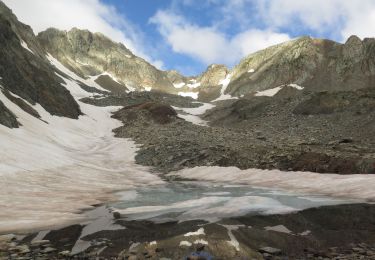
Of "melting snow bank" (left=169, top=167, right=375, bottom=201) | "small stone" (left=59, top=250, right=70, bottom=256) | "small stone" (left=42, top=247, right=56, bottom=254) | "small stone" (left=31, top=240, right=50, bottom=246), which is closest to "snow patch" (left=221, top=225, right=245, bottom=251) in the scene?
"small stone" (left=59, top=250, right=70, bottom=256)

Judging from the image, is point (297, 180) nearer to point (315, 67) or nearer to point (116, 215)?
point (116, 215)

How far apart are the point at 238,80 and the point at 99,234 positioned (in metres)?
179

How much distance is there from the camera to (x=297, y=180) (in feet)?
76.5

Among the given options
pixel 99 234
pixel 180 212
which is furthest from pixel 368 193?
pixel 99 234

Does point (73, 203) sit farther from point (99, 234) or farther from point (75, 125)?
point (75, 125)

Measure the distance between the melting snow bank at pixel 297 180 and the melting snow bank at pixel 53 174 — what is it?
13.1 ft

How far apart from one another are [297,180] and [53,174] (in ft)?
50.2

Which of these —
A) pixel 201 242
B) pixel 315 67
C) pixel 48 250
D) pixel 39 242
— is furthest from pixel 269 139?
pixel 315 67

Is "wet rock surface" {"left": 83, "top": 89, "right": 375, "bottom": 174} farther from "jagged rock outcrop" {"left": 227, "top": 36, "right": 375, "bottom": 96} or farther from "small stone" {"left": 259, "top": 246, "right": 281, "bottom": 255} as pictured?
"jagged rock outcrop" {"left": 227, "top": 36, "right": 375, "bottom": 96}

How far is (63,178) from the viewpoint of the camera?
24.7 meters

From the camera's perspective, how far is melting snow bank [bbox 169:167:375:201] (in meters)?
18.5

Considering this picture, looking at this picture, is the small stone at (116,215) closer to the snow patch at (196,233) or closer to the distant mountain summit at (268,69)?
the snow patch at (196,233)

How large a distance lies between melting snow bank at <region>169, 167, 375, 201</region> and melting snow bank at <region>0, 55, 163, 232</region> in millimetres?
3989

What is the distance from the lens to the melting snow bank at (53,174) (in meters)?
14.7
